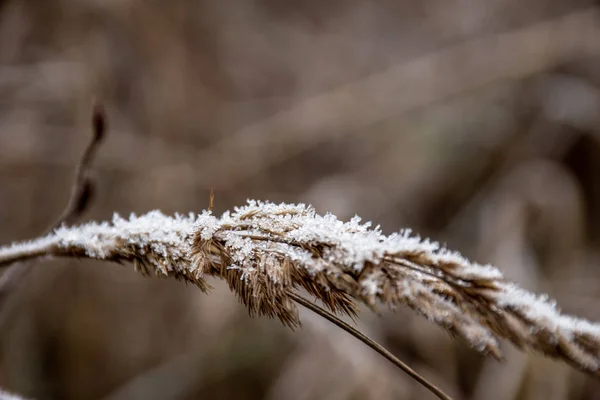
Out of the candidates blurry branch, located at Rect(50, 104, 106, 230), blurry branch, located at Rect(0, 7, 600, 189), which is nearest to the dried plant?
blurry branch, located at Rect(50, 104, 106, 230)

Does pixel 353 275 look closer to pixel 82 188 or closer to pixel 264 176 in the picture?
pixel 82 188

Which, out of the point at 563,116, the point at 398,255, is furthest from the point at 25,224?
the point at 563,116

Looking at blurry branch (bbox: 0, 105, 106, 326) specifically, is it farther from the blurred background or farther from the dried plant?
the blurred background

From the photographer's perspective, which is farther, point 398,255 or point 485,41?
point 485,41

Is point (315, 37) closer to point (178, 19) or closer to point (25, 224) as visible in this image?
point (178, 19)

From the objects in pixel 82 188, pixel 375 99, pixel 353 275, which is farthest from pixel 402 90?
pixel 353 275
